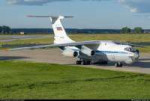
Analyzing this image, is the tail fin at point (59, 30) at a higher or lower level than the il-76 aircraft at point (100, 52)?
higher

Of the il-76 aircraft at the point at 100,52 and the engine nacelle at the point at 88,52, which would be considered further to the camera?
the engine nacelle at the point at 88,52

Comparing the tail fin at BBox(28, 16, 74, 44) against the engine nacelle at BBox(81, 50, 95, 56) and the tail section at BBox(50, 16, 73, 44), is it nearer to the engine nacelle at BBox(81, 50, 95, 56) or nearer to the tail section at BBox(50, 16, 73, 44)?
the tail section at BBox(50, 16, 73, 44)

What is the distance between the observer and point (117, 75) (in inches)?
1091

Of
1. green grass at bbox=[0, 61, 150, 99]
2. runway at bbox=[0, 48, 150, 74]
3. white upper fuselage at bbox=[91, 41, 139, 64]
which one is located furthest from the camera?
white upper fuselage at bbox=[91, 41, 139, 64]

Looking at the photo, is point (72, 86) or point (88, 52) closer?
point (72, 86)

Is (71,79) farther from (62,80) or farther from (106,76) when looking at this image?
(106,76)

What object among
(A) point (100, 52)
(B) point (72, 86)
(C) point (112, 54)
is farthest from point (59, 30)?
(B) point (72, 86)

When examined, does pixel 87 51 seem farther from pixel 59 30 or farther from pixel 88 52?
pixel 59 30

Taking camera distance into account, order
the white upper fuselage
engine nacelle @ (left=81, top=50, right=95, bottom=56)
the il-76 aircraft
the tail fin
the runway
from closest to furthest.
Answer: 1. the runway
2. the white upper fuselage
3. the il-76 aircraft
4. engine nacelle @ (left=81, top=50, right=95, bottom=56)
5. the tail fin

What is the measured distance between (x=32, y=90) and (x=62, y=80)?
4080 mm

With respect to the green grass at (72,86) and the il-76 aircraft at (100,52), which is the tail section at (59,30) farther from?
the green grass at (72,86)

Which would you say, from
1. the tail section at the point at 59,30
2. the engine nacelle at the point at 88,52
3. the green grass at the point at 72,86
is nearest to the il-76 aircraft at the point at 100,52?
the engine nacelle at the point at 88,52

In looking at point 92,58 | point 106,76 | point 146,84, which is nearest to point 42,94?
point 146,84

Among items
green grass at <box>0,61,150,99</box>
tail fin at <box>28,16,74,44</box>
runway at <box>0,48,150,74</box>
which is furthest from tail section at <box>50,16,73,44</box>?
green grass at <box>0,61,150,99</box>
